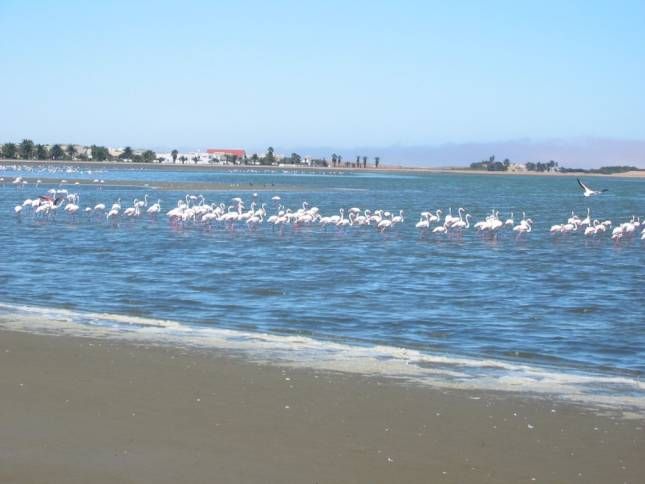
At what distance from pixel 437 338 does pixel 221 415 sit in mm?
5693

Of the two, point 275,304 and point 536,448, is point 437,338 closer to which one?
point 275,304

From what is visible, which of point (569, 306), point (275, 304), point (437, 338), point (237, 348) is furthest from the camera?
point (569, 306)

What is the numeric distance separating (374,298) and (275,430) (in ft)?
32.1

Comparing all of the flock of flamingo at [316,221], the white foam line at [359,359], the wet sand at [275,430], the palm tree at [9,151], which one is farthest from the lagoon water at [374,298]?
the palm tree at [9,151]

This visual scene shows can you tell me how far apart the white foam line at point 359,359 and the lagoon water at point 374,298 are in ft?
0.12

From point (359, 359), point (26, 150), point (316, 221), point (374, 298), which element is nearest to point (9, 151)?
point (26, 150)

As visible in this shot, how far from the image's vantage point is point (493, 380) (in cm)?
1030

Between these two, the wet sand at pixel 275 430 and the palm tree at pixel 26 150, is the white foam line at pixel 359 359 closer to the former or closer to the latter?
the wet sand at pixel 275 430

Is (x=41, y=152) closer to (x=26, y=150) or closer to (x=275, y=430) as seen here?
(x=26, y=150)

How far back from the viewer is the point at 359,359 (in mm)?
11250

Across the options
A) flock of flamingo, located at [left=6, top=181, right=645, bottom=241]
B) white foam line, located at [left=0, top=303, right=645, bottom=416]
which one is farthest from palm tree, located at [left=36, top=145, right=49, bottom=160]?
white foam line, located at [left=0, top=303, right=645, bottom=416]

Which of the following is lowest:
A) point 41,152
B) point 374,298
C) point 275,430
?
point 41,152

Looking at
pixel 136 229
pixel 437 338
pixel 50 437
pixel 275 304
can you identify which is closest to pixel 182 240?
pixel 136 229

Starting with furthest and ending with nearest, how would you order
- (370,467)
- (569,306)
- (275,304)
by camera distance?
(569,306)
(275,304)
(370,467)
